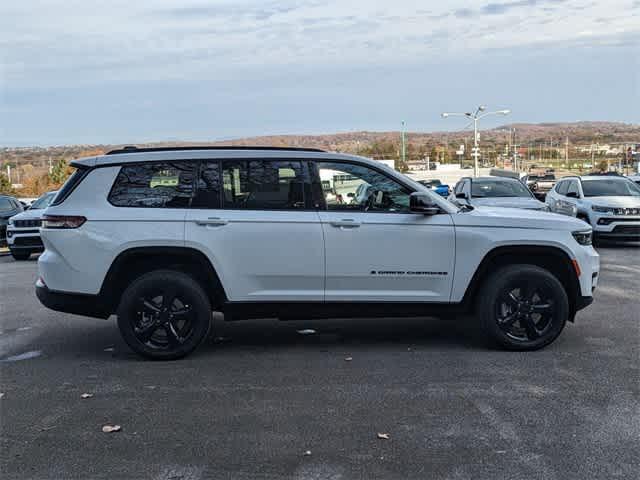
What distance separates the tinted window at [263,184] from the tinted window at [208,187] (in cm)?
6

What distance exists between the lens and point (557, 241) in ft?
22.5

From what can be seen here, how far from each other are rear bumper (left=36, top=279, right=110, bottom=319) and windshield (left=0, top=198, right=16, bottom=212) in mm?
16047

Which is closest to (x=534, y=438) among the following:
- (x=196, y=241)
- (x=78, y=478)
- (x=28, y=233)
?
(x=78, y=478)

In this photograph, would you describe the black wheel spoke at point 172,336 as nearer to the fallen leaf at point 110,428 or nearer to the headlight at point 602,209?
the fallen leaf at point 110,428

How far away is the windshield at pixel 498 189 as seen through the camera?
57.3ft

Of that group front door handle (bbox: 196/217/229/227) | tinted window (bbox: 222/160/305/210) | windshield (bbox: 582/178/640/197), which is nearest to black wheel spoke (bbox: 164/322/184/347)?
front door handle (bbox: 196/217/229/227)

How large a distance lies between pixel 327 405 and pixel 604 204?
1324cm

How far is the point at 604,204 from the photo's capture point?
16.8 metres

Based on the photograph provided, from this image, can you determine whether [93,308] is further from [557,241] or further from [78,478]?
[557,241]

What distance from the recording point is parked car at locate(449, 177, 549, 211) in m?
16.2

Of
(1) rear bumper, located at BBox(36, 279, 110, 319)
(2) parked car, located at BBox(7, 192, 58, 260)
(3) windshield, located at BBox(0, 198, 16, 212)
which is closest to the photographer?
(1) rear bumper, located at BBox(36, 279, 110, 319)

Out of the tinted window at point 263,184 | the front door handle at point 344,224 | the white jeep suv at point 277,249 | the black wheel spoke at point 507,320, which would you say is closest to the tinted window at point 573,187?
the white jeep suv at point 277,249

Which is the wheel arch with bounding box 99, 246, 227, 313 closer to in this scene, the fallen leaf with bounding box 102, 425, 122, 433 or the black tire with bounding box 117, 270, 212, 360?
the black tire with bounding box 117, 270, 212, 360

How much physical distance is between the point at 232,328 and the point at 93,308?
185 centimetres
